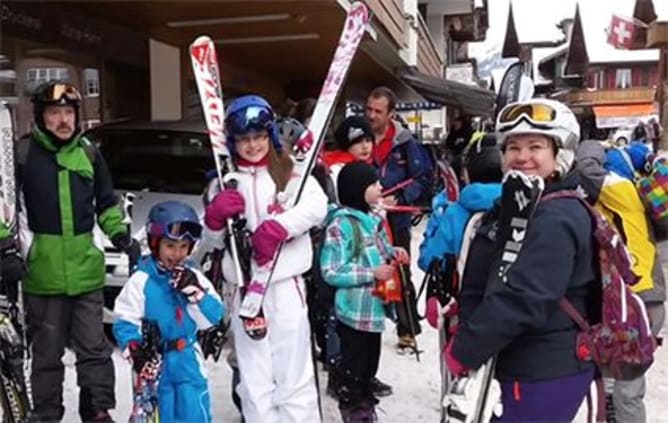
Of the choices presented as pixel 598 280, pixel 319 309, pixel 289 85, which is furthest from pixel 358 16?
pixel 289 85

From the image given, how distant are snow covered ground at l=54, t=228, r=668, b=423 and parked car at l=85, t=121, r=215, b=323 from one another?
1350 millimetres

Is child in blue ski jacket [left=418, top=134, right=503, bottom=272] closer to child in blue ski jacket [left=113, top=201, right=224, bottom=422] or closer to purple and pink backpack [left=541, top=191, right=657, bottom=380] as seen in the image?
purple and pink backpack [left=541, top=191, right=657, bottom=380]

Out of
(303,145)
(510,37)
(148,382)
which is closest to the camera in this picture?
(148,382)

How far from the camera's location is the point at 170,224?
323 centimetres

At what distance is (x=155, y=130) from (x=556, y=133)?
5307 millimetres

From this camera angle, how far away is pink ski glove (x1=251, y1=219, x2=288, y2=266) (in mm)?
3219

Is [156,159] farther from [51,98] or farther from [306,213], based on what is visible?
[306,213]

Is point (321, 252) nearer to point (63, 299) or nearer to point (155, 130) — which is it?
point (63, 299)

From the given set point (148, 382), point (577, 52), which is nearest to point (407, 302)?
point (148, 382)

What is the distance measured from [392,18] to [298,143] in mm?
10363

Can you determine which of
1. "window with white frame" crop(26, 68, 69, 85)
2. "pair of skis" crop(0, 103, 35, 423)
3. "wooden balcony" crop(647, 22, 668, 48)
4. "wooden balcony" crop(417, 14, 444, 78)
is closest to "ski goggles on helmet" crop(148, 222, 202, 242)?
"pair of skis" crop(0, 103, 35, 423)

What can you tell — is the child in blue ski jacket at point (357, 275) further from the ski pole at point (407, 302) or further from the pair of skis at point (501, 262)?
the pair of skis at point (501, 262)

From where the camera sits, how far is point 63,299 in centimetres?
384

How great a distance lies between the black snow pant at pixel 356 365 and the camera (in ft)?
13.1
